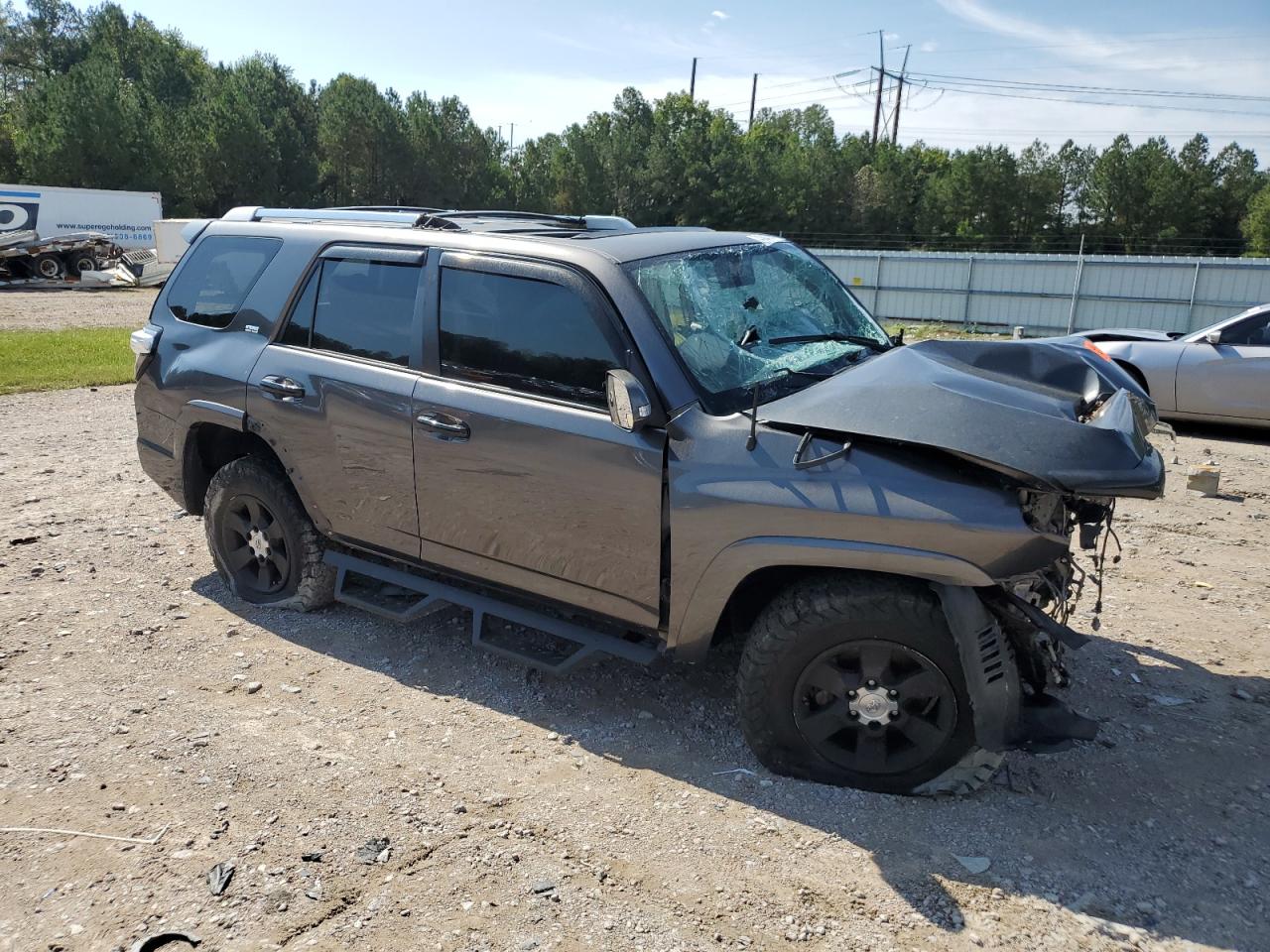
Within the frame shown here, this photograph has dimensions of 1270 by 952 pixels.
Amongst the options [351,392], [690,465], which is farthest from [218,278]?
[690,465]

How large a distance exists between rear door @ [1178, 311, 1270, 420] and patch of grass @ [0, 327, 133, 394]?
12.9m

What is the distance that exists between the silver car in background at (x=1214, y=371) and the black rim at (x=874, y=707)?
26.3 ft

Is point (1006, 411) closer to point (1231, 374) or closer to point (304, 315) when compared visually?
point (304, 315)

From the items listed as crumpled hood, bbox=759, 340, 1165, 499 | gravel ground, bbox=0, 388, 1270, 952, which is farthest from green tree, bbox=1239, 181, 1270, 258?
crumpled hood, bbox=759, 340, 1165, 499

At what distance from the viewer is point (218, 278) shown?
486cm

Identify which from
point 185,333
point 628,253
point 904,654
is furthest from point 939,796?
point 185,333

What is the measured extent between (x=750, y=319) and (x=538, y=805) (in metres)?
2.05

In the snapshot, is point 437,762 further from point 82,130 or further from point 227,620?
point 82,130

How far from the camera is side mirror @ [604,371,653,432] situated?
3.16 metres

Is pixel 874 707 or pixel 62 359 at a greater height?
pixel 874 707

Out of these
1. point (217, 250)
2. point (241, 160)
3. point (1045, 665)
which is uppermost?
point (241, 160)

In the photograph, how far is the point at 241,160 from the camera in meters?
53.4

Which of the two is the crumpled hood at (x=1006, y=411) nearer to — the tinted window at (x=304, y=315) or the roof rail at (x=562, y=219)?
the roof rail at (x=562, y=219)

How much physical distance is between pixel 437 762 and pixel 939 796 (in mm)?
1857
